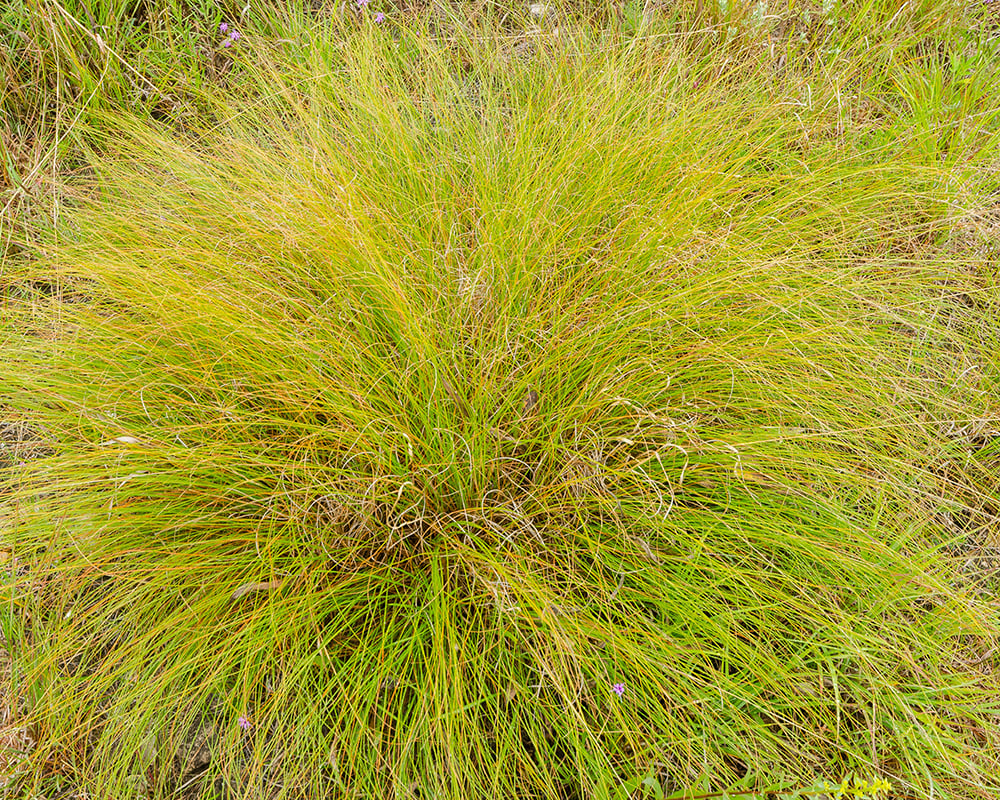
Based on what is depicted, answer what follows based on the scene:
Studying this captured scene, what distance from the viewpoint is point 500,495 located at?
2002mm

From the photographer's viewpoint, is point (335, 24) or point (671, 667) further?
point (335, 24)

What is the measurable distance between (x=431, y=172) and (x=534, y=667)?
1570 mm

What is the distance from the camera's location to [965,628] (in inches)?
75.7

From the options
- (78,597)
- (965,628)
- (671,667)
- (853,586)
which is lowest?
(965,628)

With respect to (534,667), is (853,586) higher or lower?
lower

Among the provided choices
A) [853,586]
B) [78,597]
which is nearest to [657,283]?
[853,586]

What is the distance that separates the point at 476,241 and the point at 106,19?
2292 millimetres

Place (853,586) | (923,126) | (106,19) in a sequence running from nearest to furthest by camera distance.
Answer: (853,586) < (923,126) < (106,19)

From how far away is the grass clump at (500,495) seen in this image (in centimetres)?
179

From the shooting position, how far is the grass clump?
179 centimetres

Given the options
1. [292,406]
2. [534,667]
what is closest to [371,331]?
[292,406]

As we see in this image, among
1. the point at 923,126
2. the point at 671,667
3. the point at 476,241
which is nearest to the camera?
the point at 671,667

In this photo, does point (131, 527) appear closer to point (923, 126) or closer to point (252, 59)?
point (252, 59)

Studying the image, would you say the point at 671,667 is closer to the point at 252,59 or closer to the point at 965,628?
the point at 965,628
